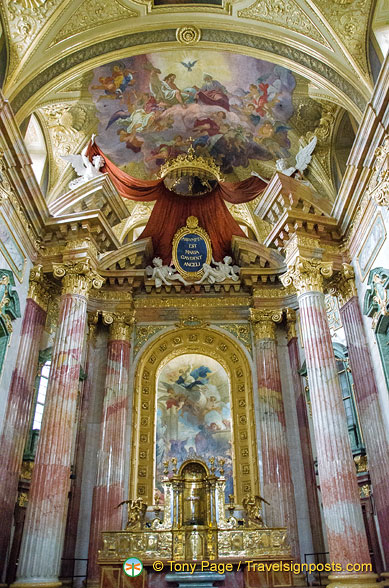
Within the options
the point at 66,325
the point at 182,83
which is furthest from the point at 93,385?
the point at 182,83

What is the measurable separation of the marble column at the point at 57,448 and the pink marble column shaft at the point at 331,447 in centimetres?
522

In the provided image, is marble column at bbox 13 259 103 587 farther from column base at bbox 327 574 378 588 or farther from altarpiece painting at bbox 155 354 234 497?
column base at bbox 327 574 378 588

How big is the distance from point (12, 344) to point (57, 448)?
2.78 meters

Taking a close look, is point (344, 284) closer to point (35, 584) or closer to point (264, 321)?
point (264, 321)

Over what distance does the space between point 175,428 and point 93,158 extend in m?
8.30

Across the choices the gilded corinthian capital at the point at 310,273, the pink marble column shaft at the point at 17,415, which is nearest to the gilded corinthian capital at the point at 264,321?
the gilded corinthian capital at the point at 310,273

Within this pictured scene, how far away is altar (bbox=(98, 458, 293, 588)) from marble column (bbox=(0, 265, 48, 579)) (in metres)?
2.25

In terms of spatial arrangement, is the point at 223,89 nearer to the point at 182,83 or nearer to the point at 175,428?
the point at 182,83

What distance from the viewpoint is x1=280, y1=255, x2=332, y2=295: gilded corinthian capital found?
1175cm

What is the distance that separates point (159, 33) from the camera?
12891 mm

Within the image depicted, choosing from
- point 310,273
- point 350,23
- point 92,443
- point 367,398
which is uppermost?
point 350,23

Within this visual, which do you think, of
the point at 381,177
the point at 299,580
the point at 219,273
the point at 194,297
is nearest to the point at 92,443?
the point at 194,297

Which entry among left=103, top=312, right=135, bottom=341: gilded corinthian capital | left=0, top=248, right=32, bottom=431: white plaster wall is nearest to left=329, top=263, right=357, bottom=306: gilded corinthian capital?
left=103, top=312, right=135, bottom=341: gilded corinthian capital

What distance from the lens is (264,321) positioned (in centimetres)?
1565
